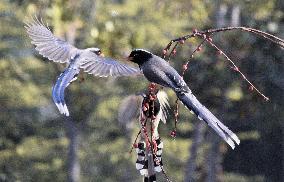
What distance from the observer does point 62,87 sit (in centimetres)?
321

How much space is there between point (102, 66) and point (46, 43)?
23.1 inches

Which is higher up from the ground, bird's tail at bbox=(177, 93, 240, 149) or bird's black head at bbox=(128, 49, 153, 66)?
bird's black head at bbox=(128, 49, 153, 66)

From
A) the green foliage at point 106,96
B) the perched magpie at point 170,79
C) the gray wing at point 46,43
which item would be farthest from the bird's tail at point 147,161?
the green foliage at point 106,96

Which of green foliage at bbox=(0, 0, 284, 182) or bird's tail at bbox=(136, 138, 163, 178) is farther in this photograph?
green foliage at bbox=(0, 0, 284, 182)

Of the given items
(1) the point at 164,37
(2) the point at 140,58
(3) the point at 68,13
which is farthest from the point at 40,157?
(2) the point at 140,58

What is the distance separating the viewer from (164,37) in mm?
16719

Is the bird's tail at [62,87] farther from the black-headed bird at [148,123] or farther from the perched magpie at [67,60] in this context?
the black-headed bird at [148,123]

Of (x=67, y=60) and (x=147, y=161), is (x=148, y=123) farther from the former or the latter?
(x=67, y=60)

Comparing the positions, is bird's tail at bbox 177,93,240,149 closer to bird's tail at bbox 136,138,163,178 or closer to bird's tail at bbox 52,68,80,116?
bird's tail at bbox 136,138,163,178

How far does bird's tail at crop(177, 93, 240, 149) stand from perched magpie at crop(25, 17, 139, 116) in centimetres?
47

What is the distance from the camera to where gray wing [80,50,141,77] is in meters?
3.41

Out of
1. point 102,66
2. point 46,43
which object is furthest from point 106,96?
point 102,66

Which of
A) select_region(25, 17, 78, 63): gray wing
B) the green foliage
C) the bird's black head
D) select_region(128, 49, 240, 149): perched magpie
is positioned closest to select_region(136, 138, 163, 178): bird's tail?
select_region(128, 49, 240, 149): perched magpie

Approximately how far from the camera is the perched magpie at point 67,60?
127 inches
